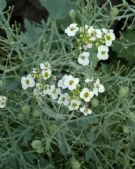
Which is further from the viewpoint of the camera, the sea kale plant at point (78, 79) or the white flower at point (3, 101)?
the white flower at point (3, 101)

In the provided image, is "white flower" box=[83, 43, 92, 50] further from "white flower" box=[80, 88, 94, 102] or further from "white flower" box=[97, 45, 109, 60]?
"white flower" box=[80, 88, 94, 102]

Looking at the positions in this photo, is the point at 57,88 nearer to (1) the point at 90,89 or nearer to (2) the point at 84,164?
(1) the point at 90,89

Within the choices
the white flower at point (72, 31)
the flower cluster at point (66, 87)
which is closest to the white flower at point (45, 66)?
the flower cluster at point (66, 87)

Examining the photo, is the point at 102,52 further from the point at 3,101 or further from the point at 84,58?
the point at 3,101

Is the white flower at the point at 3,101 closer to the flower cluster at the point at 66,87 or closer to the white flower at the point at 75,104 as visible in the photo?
the flower cluster at the point at 66,87

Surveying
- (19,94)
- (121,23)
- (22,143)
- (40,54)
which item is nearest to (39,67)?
(40,54)

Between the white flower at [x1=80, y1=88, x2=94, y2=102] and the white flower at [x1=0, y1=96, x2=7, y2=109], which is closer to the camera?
the white flower at [x1=80, y1=88, x2=94, y2=102]

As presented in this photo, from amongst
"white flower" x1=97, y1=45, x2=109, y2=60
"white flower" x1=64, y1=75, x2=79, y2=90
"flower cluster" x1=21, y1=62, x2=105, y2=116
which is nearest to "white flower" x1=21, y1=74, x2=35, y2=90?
"flower cluster" x1=21, y1=62, x2=105, y2=116

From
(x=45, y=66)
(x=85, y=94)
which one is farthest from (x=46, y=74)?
(x=85, y=94)
